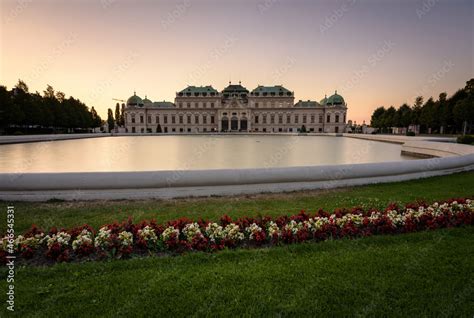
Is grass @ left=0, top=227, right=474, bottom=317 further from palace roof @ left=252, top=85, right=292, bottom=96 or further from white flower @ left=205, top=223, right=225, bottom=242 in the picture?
palace roof @ left=252, top=85, right=292, bottom=96

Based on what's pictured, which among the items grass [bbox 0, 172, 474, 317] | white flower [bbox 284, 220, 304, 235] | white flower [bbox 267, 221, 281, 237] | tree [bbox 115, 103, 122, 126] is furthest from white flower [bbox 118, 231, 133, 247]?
tree [bbox 115, 103, 122, 126]

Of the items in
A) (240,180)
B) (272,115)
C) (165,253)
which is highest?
(272,115)

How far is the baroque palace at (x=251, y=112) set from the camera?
84.7 metres

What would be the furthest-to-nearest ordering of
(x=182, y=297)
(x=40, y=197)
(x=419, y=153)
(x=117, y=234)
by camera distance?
(x=419, y=153), (x=40, y=197), (x=117, y=234), (x=182, y=297)

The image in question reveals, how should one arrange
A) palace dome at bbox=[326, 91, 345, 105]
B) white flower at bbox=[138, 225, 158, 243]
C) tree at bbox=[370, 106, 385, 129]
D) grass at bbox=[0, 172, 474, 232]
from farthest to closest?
palace dome at bbox=[326, 91, 345, 105] < tree at bbox=[370, 106, 385, 129] < grass at bbox=[0, 172, 474, 232] < white flower at bbox=[138, 225, 158, 243]

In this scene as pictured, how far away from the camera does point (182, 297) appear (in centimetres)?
255

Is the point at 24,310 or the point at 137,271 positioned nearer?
the point at 24,310

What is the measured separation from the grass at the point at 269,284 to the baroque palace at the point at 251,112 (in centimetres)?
8080

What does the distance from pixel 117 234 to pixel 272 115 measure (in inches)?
3303

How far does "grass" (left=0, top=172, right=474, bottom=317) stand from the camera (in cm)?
240

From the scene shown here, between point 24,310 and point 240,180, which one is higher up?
point 240,180

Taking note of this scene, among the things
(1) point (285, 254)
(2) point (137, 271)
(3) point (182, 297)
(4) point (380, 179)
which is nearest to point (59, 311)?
(2) point (137, 271)

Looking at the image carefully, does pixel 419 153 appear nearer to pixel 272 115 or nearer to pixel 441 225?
pixel 441 225

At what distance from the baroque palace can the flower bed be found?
79.9 meters
